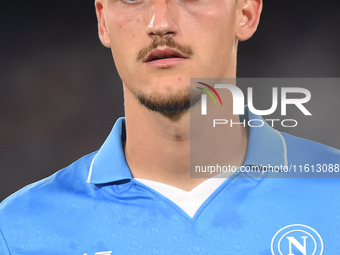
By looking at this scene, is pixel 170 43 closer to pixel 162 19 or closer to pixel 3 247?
pixel 162 19

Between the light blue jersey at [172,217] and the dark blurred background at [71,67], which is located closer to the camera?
the light blue jersey at [172,217]

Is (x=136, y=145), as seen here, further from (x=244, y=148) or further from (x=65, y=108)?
(x=65, y=108)

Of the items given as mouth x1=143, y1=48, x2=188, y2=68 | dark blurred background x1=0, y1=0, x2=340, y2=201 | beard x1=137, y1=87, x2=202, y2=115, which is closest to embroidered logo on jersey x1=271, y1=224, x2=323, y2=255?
beard x1=137, y1=87, x2=202, y2=115

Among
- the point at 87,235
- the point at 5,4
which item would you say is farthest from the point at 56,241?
the point at 5,4

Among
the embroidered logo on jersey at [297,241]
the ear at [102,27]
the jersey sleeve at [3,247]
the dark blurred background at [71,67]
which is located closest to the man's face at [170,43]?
the ear at [102,27]

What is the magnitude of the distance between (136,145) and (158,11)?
1.41 feet

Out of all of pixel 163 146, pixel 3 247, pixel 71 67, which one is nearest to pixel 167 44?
pixel 163 146

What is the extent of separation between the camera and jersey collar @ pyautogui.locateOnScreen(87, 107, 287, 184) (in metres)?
1.65

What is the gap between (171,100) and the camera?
58.1 inches

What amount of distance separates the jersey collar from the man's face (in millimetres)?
242

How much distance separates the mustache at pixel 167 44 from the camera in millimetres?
1453

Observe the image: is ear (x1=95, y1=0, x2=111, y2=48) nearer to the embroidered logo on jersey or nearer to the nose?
the nose

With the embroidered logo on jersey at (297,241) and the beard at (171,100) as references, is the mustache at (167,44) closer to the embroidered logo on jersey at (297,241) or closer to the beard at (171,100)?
the beard at (171,100)

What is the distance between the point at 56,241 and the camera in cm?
158
